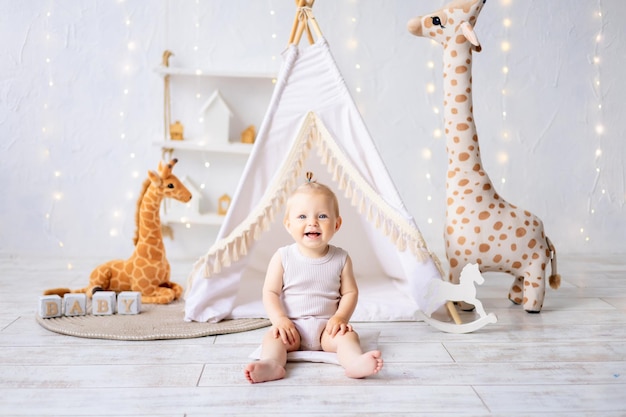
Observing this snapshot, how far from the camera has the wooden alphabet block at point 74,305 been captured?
7.75 ft

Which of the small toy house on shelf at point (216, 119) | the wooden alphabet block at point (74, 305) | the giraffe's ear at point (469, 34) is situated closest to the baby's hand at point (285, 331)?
the wooden alphabet block at point (74, 305)

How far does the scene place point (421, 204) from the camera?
3.68 meters

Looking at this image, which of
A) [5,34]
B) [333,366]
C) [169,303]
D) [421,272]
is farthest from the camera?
[5,34]

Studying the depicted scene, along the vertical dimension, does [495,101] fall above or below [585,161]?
above

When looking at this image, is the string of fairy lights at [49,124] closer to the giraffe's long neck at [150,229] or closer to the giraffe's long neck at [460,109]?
the giraffe's long neck at [150,229]

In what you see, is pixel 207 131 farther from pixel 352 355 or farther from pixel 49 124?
pixel 352 355

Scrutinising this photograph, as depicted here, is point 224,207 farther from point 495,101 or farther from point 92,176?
point 495,101

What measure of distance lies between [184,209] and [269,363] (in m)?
1.93

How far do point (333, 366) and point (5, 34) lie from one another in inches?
103

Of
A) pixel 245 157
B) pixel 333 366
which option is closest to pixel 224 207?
pixel 245 157

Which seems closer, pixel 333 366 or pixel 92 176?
pixel 333 366

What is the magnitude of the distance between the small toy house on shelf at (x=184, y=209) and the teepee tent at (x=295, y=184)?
1.08 metres

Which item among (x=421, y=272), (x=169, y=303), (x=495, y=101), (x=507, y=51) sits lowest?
(x=169, y=303)

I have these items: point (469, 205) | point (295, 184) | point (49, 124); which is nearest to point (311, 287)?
point (295, 184)
